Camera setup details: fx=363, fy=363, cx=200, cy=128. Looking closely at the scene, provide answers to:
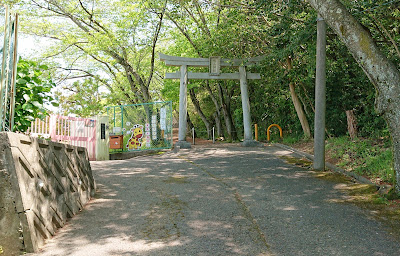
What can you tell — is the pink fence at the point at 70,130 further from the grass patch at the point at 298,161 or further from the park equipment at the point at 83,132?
the grass patch at the point at 298,161

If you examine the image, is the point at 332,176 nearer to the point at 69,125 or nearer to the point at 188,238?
the point at 188,238

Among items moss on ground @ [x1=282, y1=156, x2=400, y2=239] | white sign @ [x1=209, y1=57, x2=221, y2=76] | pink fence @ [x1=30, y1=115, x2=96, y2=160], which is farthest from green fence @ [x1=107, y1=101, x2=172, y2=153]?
moss on ground @ [x1=282, y1=156, x2=400, y2=239]

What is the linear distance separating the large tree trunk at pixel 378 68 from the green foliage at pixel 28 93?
526 cm

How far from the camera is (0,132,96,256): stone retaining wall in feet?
13.0

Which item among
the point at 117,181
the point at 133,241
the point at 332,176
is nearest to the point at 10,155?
the point at 133,241

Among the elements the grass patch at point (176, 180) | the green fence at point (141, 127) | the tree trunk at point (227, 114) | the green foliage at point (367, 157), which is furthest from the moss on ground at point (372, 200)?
the tree trunk at point (227, 114)

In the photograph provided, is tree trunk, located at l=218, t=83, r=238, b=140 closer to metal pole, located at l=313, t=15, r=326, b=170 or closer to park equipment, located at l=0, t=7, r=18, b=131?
metal pole, located at l=313, t=15, r=326, b=170

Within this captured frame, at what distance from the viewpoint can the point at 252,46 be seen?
16031mm

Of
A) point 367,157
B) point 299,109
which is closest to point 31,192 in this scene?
point 367,157

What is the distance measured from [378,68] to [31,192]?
5.79 meters

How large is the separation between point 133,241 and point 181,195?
2.45m

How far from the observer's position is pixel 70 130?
13.8 metres

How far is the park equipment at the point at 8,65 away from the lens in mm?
4336

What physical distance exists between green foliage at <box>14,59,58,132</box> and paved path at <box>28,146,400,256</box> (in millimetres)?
1711
